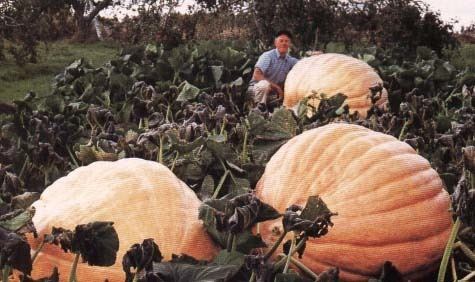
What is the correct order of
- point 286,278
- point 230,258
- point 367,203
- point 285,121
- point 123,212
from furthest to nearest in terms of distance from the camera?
1. point 285,121
2. point 367,203
3. point 123,212
4. point 230,258
5. point 286,278

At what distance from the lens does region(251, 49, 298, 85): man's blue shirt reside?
8.86 meters

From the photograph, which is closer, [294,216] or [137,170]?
[294,216]

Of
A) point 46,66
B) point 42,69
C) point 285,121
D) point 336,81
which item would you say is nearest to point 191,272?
point 285,121

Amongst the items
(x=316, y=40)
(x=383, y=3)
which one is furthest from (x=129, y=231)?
(x=383, y=3)

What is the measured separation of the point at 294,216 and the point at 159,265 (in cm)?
32

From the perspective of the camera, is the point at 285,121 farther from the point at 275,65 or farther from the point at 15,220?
the point at 275,65

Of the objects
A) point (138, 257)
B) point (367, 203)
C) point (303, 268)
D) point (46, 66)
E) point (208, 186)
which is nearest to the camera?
point (138, 257)

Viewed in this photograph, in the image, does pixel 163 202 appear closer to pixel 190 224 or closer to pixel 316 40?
pixel 190 224

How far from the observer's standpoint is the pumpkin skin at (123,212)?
8.32 ft

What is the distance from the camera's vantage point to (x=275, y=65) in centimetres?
902

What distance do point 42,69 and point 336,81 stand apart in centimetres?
1245

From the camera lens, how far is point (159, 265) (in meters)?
2.00

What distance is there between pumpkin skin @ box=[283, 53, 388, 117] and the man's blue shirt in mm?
1417

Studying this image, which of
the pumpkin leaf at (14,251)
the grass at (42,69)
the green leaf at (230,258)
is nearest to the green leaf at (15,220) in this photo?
the pumpkin leaf at (14,251)
